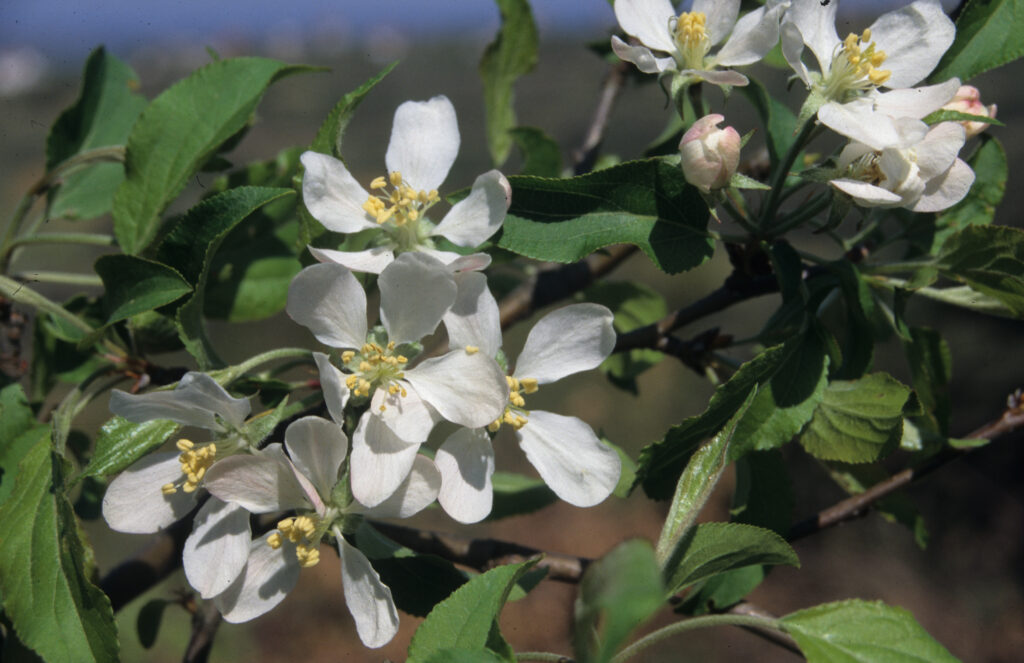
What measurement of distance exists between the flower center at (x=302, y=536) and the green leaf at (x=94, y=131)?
935mm

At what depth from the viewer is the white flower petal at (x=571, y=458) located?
0.97 m

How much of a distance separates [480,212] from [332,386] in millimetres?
281

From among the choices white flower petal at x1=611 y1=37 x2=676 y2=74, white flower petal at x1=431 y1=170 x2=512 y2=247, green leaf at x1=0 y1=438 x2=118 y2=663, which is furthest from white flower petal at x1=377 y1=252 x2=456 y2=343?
green leaf at x1=0 y1=438 x2=118 y2=663

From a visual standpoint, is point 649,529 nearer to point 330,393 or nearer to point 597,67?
point 597,67

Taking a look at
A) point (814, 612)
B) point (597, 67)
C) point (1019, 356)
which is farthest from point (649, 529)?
point (814, 612)

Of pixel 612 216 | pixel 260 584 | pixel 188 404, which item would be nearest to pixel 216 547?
pixel 260 584

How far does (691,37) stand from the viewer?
1.08 metres

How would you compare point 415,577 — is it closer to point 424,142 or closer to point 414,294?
point 414,294

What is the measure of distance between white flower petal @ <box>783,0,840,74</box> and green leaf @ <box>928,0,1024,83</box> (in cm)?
20

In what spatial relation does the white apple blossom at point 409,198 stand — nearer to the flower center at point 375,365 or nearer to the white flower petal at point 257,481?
the flower center at point 375,365

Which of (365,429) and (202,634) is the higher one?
(365,429)

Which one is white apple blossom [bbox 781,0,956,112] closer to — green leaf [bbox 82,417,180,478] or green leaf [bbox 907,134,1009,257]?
green leaf [bbox 907,134,1009,257]

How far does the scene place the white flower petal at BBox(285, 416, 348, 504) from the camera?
34.0 inches

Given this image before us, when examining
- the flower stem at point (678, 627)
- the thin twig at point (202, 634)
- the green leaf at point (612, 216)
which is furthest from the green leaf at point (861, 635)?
the thin twig at point (202, 634)
